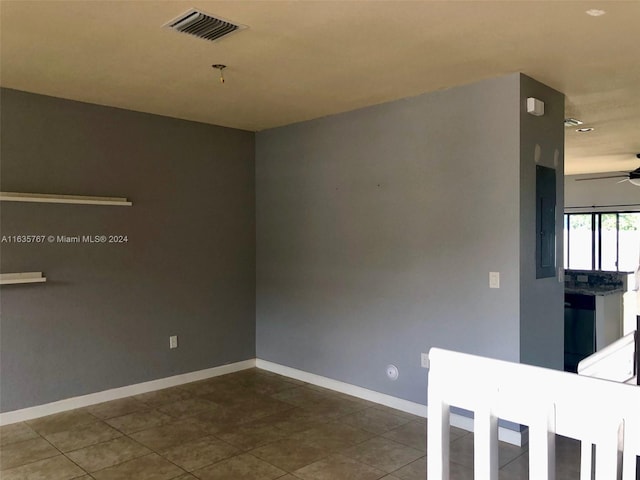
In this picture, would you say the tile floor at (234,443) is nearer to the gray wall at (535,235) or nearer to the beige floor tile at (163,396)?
the beige floor tile at (163,396)

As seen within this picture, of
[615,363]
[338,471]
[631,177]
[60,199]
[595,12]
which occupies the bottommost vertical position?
[338,471]

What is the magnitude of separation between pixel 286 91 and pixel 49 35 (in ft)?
5.40

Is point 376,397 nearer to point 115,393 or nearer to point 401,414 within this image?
point 401,414

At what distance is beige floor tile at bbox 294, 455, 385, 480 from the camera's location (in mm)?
2932

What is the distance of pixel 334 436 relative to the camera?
3.53 metres

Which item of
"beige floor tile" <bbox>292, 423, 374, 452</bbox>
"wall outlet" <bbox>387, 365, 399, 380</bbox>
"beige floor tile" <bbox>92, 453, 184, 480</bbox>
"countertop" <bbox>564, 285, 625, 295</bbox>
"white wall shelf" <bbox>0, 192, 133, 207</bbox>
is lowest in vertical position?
"beige floor tile" <bbox>292, 423, 374, 452</bbox>

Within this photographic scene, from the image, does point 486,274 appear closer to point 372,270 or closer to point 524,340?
point 524,340

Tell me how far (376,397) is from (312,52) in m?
2.87

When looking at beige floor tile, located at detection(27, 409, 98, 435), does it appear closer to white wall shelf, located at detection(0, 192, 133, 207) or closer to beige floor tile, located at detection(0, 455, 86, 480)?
beige floor tile, located at detection(0, 455, 86, 480)

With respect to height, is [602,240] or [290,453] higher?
[602,240]

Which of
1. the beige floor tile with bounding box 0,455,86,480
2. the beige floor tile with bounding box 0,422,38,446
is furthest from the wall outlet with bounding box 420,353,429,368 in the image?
the beige floor tile with bounding box 0,422,38,446

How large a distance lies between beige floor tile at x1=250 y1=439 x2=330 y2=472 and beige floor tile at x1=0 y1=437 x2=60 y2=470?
1.38 metres

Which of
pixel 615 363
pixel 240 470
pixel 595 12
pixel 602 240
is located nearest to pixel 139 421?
pixel 240 470

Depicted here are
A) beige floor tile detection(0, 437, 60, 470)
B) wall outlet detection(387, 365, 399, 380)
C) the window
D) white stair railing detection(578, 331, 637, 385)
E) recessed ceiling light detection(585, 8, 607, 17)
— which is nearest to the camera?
white stair railing detection(578, 331, 637, 385)
